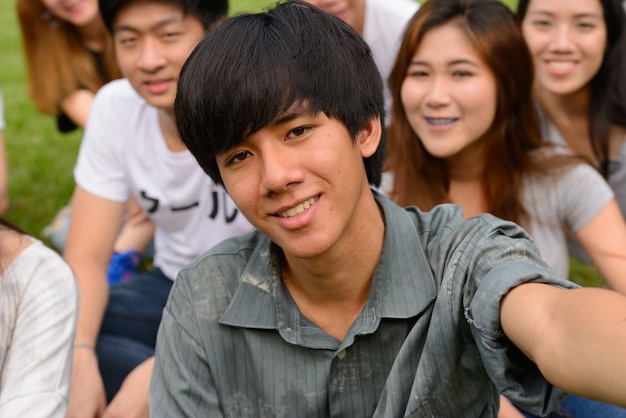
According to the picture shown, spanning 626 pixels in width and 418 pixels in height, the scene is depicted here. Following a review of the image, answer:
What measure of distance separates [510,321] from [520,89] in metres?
1.88

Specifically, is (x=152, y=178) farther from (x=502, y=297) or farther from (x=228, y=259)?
(x=502, y=297)

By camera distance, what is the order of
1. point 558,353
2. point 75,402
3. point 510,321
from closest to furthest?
point 558,353 < point 510,321 < point 75,402

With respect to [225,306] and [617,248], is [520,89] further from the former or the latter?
[225,306]

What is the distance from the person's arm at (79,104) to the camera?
4.64 meters

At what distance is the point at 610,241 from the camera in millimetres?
3145

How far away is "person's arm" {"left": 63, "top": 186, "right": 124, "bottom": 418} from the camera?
10.0ft

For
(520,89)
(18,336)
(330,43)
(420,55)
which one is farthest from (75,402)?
(520,89)

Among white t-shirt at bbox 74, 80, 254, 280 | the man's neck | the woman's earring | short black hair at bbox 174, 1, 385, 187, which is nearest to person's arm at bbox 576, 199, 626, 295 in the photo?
white t-shirt at bbox 74, 80, 254, 280

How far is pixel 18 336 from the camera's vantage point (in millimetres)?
2330

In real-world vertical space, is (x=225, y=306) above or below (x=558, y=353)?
below

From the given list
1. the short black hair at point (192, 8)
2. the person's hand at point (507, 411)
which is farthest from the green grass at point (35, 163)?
the person's hand at point (507, 411)

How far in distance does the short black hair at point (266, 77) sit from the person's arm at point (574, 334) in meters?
0.64

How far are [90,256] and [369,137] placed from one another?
60.2 inches

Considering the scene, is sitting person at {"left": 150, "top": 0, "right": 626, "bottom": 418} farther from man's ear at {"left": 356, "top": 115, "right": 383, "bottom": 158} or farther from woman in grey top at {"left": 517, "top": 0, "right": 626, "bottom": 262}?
woman in grey top at {"left": 517, "top": 0, "right": 626, "bottom": 262}
